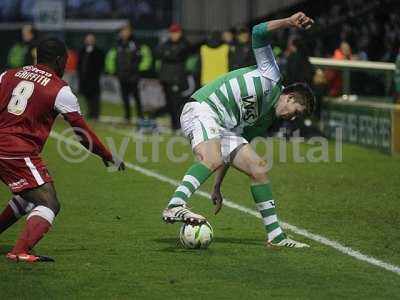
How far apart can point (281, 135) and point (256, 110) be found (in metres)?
12.5

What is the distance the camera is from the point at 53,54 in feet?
30.7

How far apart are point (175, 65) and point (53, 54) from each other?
14707 mm

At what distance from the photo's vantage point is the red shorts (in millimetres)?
9195

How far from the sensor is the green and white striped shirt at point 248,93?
33.2 feet

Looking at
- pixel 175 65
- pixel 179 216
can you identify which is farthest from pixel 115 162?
pixel 175 65

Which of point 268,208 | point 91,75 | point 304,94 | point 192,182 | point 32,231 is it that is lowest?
point 91,75

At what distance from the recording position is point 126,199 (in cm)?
1391

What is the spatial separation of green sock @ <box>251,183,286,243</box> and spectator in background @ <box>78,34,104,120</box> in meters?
18.2

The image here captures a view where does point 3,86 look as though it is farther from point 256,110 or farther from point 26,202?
point 256,110

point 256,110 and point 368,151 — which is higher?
point 256,110

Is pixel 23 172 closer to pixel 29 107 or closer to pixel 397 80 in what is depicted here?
pixel 29 107

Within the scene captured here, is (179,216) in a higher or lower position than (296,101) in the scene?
lower

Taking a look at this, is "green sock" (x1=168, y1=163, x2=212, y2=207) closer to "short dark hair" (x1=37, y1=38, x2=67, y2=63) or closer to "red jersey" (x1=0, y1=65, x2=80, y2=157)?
"red jersey" (x1=0, y1=65, x2=80, y2=157)

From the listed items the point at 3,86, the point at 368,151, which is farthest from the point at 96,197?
→ the point at 368,151
